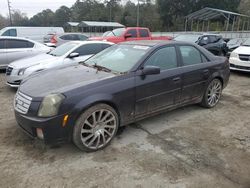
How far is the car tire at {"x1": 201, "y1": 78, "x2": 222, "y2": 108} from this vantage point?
16.5 feet

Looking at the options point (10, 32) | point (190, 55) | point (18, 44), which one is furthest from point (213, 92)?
point (10, 32)

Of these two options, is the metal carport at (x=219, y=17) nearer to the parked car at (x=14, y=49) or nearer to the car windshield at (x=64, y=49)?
the parked car at (x=14, y=49)

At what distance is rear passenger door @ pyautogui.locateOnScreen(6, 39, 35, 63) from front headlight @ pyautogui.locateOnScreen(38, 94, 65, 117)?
6.38m

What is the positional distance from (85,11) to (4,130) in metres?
67.6

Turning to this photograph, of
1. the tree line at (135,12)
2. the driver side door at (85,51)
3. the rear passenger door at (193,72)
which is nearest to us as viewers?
the rear passenger door at (193,72)

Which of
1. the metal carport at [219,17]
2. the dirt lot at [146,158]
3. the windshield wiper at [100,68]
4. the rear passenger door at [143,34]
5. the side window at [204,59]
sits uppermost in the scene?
the metal carport at [219,17]

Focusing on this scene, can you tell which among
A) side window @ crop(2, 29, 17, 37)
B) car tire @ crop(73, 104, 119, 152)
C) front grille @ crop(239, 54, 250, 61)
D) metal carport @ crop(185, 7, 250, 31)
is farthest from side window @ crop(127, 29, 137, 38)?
Answer: metal carport @ crop(185, 7, 250, 31)

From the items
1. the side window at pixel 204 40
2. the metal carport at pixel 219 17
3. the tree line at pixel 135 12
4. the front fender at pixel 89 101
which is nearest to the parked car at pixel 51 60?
the front fender at pixel 89 101

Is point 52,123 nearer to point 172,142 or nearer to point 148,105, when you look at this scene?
point 148,105

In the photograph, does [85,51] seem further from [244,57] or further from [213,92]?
[244,57]

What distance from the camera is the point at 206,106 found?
5129 mm

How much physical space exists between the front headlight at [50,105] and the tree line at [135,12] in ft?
151

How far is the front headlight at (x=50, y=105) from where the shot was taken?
2961 millimetres

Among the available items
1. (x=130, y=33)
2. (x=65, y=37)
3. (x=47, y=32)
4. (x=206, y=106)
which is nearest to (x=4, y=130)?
(x=206, y=106)
